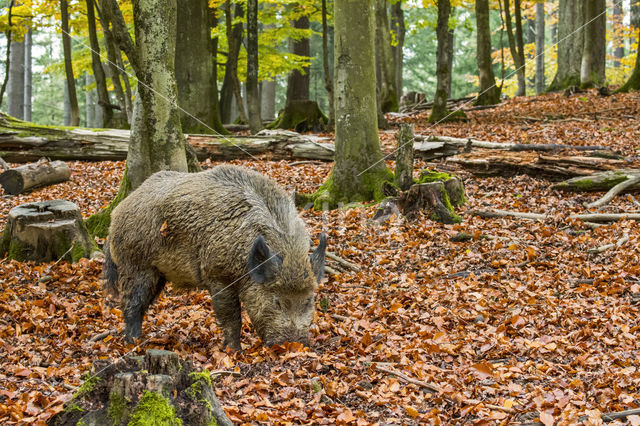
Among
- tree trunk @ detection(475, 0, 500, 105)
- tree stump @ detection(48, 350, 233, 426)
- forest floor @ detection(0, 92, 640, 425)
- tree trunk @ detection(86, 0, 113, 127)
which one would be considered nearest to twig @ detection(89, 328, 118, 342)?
forest floor @ detection(0, 92, 640, 425)

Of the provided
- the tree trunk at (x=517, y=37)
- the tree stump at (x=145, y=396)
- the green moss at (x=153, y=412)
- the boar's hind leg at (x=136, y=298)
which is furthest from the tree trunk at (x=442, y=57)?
the green moss at (x=153, y=412)

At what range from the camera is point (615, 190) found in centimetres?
1066

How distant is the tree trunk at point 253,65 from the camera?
1702 cm

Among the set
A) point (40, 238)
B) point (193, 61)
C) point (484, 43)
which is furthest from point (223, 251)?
point (484, 43)

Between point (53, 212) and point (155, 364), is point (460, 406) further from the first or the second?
point (53, 212)

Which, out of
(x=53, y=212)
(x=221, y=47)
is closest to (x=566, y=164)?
(x=53, y=212)

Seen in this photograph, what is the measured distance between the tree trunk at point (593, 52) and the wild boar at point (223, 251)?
2053cm

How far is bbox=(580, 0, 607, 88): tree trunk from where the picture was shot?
22641 millimetres

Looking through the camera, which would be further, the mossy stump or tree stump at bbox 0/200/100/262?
the mossy stump

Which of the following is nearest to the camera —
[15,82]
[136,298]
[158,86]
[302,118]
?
[136,298]

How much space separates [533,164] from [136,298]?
8.67 metres

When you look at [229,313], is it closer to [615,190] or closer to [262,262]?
[262,262]

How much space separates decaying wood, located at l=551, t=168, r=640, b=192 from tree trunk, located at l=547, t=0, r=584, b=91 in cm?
1454

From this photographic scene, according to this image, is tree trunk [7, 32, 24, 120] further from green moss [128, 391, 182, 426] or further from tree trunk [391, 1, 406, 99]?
green moss [128, 391, 182, 426]
